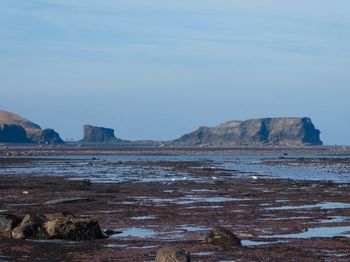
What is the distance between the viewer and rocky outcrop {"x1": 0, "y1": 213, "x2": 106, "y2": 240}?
77.5 ft

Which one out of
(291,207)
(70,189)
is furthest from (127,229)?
(70,189)

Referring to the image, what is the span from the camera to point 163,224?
90.8ft

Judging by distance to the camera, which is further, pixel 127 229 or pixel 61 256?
pixel 127 229

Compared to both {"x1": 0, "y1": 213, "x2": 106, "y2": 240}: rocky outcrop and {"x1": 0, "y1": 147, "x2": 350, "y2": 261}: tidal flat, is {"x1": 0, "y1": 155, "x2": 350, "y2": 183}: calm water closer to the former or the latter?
{"x1": 0, "y1": 147, "x2": 350, "y2": 261}: tidal flat

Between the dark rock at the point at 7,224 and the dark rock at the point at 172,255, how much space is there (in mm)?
7380

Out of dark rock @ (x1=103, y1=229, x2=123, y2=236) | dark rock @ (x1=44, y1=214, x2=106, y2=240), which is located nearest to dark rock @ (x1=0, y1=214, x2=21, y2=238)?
dark rock @ (x1=44, y1=214, x2=106, y2=240)

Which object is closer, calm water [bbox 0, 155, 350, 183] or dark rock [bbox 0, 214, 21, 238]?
dark rock [bbox 0, 214, 21, 238]

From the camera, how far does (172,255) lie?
711 inches

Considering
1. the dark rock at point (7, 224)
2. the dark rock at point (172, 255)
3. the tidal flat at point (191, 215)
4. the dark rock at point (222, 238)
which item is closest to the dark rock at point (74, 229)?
the tidal flat at point (191, 215)

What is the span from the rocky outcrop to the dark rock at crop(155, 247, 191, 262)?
5.55 meters

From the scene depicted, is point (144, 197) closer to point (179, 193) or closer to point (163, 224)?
point (179, 193)

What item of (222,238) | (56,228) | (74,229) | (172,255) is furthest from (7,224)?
(172,255)

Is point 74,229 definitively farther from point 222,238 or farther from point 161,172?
point 161,172

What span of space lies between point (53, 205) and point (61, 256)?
588 inches
